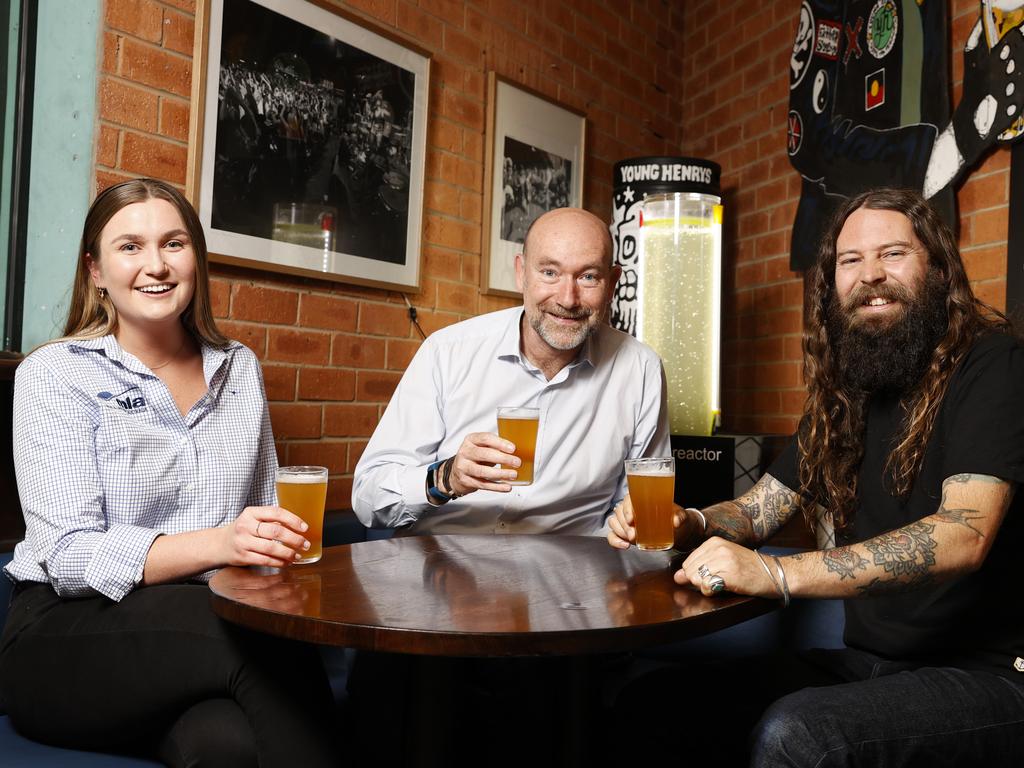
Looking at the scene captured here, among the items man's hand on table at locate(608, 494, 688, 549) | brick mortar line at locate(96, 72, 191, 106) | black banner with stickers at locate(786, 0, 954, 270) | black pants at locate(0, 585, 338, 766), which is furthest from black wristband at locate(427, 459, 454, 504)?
black banner with stickers at locate(786, 0, 954, 270)

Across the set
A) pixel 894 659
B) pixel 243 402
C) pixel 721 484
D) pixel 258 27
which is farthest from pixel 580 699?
pixel 258 27

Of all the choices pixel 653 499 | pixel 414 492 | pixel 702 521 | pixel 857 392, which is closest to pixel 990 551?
pixel 857 392

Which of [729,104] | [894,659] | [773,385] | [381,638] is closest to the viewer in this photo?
[381,638]

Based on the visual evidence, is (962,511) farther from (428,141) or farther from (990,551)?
(428,141)

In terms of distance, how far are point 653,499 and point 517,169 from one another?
A: 2.08 meters

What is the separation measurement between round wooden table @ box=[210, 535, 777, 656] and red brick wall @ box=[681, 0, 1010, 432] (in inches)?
81.1

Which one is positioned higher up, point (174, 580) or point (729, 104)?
point (729, 104)

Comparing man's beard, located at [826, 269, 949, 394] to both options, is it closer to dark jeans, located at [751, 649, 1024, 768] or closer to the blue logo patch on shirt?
dark jeans, located at [751, 649, 1024, 768]

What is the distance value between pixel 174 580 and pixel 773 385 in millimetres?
2591

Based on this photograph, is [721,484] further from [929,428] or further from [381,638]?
[381,638]

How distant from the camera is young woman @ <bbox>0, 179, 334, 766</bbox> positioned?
1222mm

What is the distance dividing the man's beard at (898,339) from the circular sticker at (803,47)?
6.27ft

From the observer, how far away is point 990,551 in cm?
144

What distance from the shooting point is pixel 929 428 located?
4.93ft
